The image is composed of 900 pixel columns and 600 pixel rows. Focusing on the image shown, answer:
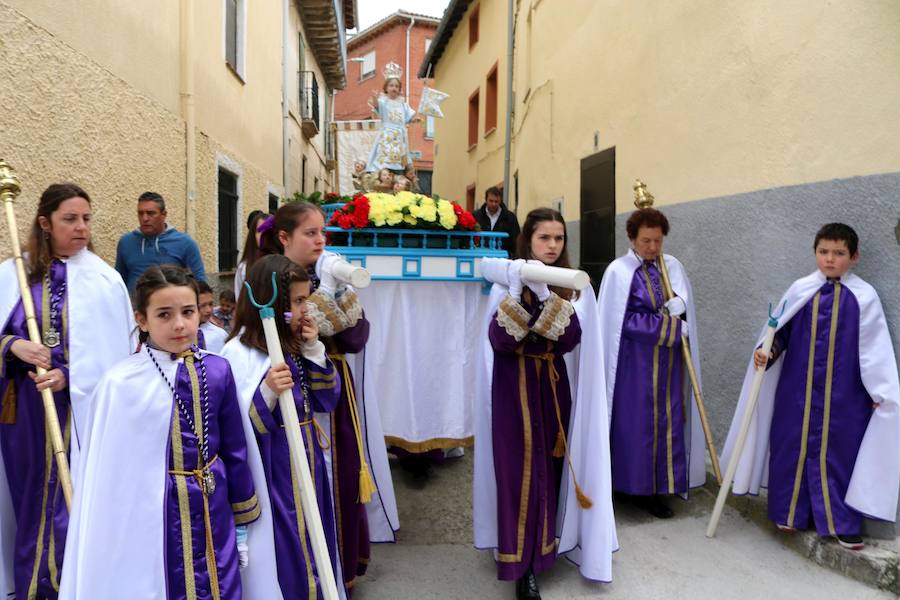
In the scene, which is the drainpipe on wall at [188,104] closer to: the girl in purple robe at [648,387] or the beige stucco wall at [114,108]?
the beige stucco wall at [114,108]

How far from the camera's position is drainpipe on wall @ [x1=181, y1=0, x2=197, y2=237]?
694 cm

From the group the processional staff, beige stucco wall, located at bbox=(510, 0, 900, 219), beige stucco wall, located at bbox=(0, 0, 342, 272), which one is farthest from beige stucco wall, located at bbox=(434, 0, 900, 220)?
beige stucco wall, located at bbox=(0, 0, 342, 272)

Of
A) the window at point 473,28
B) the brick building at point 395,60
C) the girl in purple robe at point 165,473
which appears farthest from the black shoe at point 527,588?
the brick building at point 395,60

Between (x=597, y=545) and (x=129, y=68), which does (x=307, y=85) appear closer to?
(x=129, y=68)

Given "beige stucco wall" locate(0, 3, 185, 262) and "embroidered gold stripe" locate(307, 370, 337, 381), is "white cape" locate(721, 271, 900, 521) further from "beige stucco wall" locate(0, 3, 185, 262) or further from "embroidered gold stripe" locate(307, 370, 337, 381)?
"beige stucco wall" locate(0, 3, 185, 262)

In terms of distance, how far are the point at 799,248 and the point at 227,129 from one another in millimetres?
7184

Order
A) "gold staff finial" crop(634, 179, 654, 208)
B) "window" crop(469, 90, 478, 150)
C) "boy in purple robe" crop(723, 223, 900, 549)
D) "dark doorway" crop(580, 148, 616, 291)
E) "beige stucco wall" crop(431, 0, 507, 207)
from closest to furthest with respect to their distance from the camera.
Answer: "boy in purple robe" crop(723, 223, 900, 549)
"gold staff finial" crop(634, 179, 654, 208)
"dark doorway" crop(580, 148, 616, 291)
"beige stucco wall" crop(431, 0, 507, 207)
"window" crop(469, 90, 478, 150)

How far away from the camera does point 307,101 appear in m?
14.9

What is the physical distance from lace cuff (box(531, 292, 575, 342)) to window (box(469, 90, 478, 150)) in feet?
41.1

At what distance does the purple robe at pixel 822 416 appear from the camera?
330 cm

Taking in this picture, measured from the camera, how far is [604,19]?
22.4 feet

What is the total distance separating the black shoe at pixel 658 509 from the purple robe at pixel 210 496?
2659 mm

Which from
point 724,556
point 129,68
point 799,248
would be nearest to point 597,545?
point 724,556

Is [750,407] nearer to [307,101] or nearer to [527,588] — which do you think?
[527,588]
